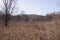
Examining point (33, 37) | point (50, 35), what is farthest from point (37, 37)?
point (50, 35)

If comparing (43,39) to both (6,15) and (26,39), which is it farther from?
(6,15)

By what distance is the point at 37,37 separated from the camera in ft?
24.1

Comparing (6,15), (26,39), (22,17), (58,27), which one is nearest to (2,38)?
(26,39)

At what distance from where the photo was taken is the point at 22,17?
2620 cm

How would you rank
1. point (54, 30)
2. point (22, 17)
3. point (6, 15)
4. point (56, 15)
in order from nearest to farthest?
point (54, 30), point (56, 15), point (6, 15), point (22, 17)

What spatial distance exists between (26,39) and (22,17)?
1905 cm

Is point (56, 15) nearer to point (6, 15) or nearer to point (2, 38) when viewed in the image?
point (2, 38)

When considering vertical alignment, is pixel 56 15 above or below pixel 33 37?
above

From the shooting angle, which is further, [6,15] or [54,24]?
[6,15]

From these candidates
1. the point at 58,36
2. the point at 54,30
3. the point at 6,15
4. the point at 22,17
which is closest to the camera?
the point at 58,36

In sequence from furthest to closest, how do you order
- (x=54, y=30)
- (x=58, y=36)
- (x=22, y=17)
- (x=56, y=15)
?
(x=22, y=17)
(x=56, y=15)
(x=54, y=30)
(x=58, y=36)

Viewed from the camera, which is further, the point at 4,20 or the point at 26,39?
the point at 4,20

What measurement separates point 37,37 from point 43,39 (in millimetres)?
446

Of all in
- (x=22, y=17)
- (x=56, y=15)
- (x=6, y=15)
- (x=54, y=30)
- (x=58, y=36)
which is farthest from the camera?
(x=22, y=17)
